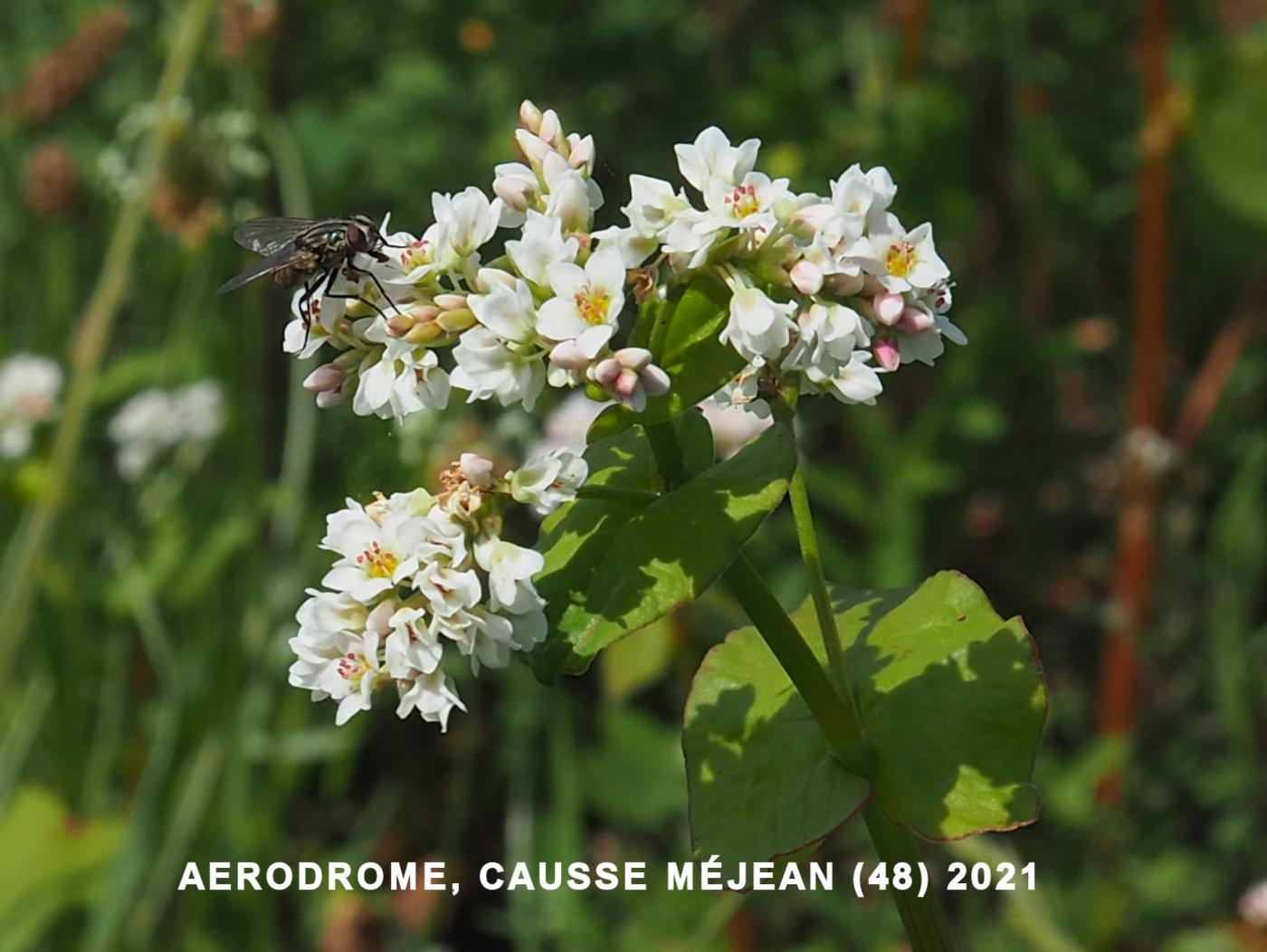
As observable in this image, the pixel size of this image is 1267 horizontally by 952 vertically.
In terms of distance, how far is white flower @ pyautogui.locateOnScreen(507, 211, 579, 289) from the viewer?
3.21 feet

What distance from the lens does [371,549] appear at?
41.0 inches

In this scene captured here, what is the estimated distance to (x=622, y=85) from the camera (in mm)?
3441

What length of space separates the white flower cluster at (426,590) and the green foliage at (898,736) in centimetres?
23

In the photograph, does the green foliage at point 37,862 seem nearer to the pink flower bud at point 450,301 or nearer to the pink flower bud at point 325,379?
the pink flower bud at point 325,379

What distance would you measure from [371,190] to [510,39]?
0.46 m

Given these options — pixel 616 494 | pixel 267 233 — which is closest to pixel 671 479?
pixel 616 494

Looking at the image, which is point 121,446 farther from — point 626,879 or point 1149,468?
point 1149,468

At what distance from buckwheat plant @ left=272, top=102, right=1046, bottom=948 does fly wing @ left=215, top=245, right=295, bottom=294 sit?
76mm

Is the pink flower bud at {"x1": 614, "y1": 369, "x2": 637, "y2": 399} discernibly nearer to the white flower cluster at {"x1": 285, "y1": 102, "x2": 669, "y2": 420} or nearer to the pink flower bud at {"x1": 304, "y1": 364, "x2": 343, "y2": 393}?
the white flower cluster at {"x1": 285, "y1": 102, "x2": 669, "y2": 420}

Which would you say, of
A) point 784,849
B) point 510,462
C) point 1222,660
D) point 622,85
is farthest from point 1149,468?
point 784,849

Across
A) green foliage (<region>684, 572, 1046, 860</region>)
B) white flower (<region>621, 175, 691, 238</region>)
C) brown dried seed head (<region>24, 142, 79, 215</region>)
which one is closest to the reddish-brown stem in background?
green foliage (<region>684, 572, 1046, 860</region>)

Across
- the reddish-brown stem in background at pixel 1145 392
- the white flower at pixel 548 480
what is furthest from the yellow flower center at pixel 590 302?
the reddish-brown stem in background at pixel 1145 392

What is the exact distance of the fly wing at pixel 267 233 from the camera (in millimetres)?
1363

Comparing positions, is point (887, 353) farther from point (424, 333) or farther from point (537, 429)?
point (537, 429)
